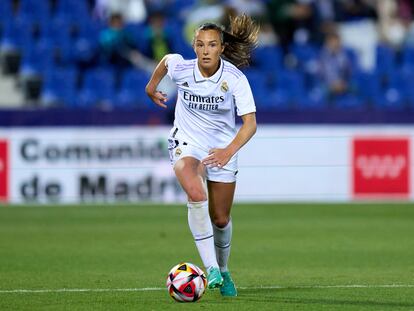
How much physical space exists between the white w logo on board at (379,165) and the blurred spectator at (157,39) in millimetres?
4440

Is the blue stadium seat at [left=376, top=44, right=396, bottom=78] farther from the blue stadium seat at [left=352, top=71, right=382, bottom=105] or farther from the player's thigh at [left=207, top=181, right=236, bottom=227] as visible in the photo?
the player's thigh at [left=207, top=181, right=236, bottom=227]

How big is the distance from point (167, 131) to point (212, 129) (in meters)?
10.1

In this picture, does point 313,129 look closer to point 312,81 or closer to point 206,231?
point 312,81

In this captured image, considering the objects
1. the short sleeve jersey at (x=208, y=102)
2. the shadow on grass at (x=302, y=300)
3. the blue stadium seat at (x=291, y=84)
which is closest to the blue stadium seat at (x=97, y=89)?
the blue stadium seat at (x=291, y=84)

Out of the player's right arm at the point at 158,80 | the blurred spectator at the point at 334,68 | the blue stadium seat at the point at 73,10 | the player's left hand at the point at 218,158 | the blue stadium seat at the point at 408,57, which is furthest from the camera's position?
the blue stadium seat at the point at 408,57

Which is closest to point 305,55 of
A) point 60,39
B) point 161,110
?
point 161,110

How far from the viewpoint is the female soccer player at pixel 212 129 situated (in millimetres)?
7871

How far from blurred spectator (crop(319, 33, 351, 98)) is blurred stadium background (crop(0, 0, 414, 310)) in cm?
3

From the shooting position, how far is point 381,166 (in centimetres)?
1847

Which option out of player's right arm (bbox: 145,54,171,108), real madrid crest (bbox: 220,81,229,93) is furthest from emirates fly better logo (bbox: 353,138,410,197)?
real madrid crest (bbox: 220,81,229,93)

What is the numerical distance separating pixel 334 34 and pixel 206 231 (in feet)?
45.0

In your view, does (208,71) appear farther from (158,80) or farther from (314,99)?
(314,99)

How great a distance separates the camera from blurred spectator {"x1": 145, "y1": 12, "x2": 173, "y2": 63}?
19797mm

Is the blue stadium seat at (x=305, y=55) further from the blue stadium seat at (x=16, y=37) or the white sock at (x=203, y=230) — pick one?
the white sock at (x=203, y=230)
